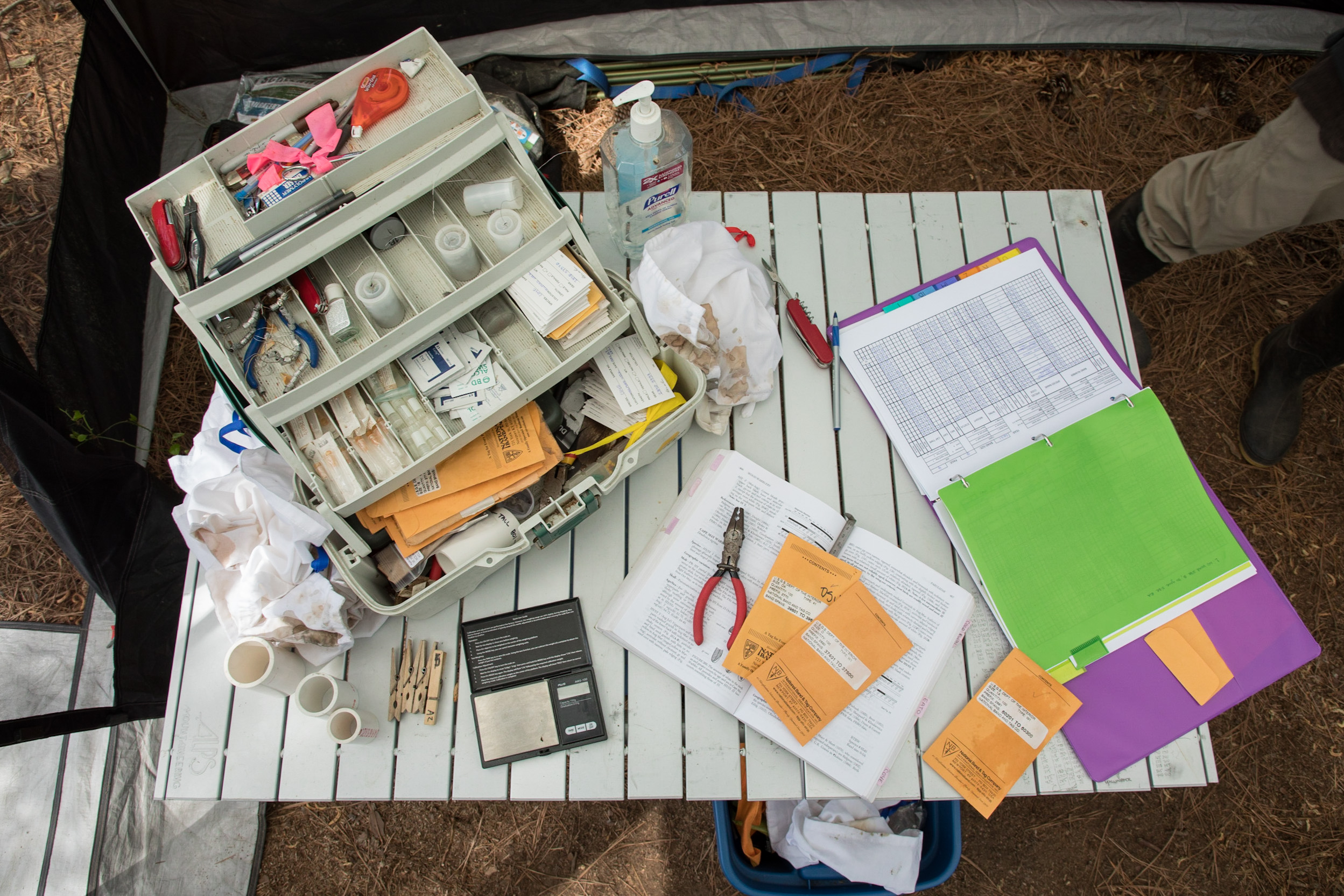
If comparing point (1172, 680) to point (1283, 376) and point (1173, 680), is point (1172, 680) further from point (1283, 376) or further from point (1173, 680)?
point (1283, 376)

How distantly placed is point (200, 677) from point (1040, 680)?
158 centimetres

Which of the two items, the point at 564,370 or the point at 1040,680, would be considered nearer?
the point at 564,370

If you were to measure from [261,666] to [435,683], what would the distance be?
30 centimetres

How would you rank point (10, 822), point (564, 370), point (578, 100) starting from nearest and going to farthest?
point (564, 370) < point (10, 822) < point (578, 100)

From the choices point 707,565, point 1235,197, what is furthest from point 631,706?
point 1235,197

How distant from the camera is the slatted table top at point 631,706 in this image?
4.36ft

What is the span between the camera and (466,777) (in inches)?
52.4

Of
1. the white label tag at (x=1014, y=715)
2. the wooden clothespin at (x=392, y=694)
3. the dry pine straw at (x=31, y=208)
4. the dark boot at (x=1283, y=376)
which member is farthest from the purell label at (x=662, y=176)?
the dark boot at (x=1283, y=376)

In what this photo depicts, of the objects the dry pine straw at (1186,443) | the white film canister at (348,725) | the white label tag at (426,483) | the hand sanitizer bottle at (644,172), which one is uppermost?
the hand sanitizer bottle at (644,172)

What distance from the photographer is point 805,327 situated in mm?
1573

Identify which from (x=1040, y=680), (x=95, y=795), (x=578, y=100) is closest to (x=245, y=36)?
(x=578, y=100)

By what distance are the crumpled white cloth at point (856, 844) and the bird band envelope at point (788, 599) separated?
1.68 feet

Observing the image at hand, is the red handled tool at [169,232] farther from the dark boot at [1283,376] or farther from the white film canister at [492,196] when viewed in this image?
the dark boot at [1283,376]

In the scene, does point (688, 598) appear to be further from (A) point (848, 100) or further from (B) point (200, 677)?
(A) point (848, 100)
